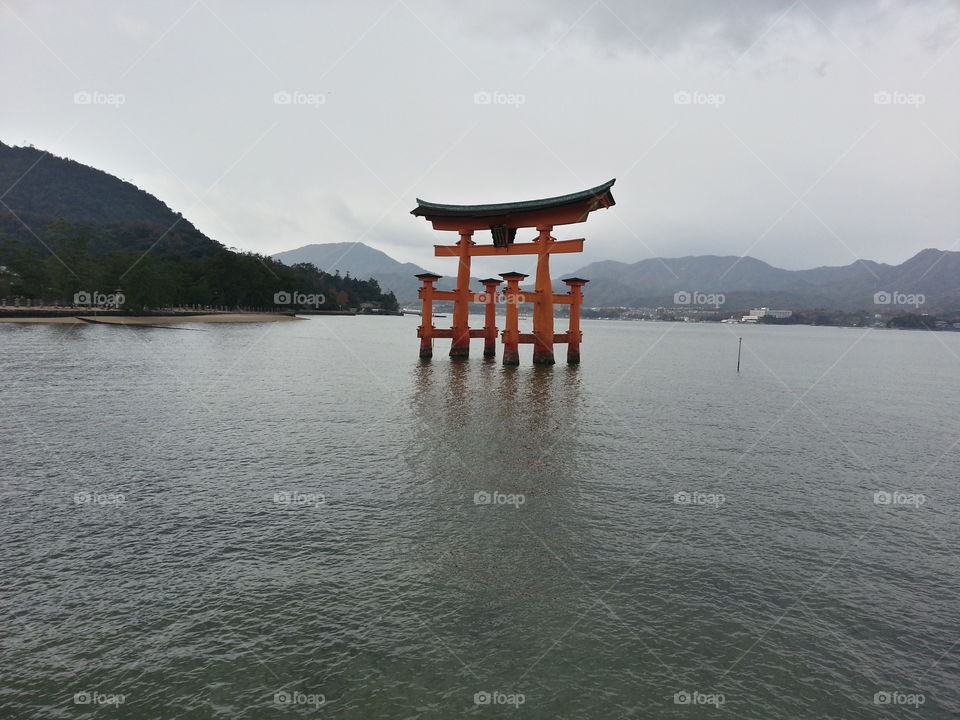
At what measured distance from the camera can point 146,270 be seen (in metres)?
71.6

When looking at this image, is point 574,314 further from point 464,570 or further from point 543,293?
point 464,570

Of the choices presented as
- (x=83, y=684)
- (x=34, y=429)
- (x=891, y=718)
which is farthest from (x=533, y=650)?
(x=34, y=429)

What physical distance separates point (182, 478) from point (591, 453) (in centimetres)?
1015

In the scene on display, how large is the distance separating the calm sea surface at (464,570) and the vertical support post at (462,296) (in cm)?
1919

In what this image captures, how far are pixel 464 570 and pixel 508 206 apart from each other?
28001 millimetres

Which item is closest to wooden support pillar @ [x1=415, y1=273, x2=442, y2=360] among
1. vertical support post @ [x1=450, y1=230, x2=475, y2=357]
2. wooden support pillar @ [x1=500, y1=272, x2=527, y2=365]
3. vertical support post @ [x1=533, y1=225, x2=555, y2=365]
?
vertical support post @ [x1=450, y1=230, x2=475, y2=357]

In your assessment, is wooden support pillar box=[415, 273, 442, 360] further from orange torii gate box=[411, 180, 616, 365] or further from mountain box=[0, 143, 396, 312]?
mountain box=[0, 143, 396, 312]

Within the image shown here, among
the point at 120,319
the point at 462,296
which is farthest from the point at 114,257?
the point at 462,296

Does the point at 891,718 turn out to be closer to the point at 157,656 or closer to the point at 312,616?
the point at 312,616

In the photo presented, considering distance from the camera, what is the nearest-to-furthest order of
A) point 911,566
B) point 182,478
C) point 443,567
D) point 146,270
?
point 443,567 < point 911,566 < point 182,478 < point 146,270

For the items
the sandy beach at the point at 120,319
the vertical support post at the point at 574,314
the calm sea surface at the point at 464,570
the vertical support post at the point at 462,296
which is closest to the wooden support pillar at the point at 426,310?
the vertical support post at the point at 462,296

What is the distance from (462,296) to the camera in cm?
3566

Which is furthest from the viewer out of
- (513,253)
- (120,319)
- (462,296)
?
(120,319)

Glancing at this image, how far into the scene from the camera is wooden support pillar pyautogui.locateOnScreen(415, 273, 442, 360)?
35.8 metres
